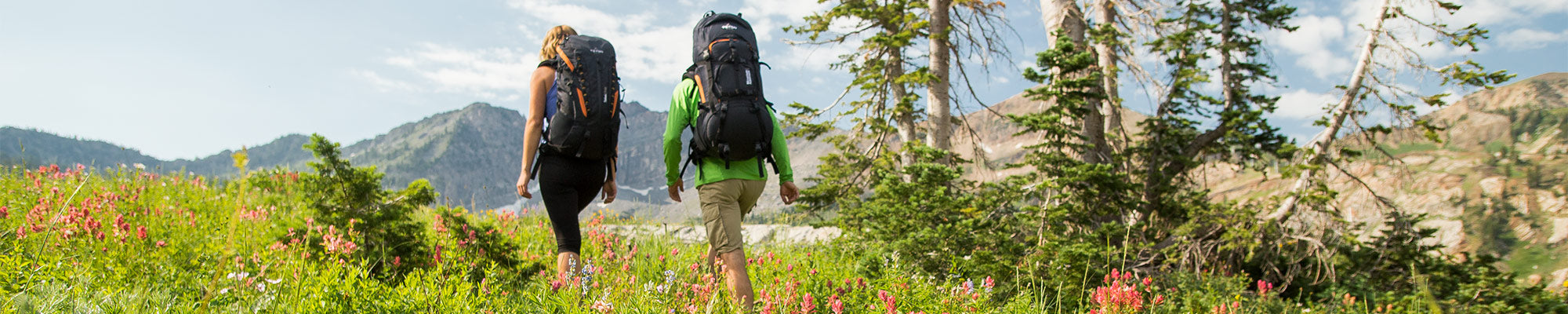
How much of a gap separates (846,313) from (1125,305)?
1648 mm

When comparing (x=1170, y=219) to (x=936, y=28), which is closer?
(x=1170, y=219)

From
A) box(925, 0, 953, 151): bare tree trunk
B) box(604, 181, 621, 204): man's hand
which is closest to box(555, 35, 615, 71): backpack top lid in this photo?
box(604, 181, 621, 204): man's hand

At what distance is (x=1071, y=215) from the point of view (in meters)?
7.32

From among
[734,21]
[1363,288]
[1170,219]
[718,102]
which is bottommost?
[1363,288]

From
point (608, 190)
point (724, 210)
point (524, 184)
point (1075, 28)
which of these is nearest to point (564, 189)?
point (524, 184)

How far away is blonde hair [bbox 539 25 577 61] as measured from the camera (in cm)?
379

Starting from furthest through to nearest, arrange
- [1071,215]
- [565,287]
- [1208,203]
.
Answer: [1208,203] < [1071,215] < [565,287]

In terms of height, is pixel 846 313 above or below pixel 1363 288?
above

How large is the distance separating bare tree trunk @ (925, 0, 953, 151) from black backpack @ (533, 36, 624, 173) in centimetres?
744

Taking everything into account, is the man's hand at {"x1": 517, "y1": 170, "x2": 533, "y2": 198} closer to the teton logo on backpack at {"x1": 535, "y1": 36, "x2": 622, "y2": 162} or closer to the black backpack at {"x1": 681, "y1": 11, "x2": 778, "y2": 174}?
the teton logo on backpack at {"x1": 535, "y1": 36, "x2": 622, "y2": 162}

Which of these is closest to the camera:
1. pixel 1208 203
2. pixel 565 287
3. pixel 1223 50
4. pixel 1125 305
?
pixel 1125 305

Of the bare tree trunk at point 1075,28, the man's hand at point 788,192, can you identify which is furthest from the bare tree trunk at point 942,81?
the man's hand at point 788,192

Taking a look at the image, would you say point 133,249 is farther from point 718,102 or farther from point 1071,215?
point 1071,215

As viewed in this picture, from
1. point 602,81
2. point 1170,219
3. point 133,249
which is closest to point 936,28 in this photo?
point 1170,219
